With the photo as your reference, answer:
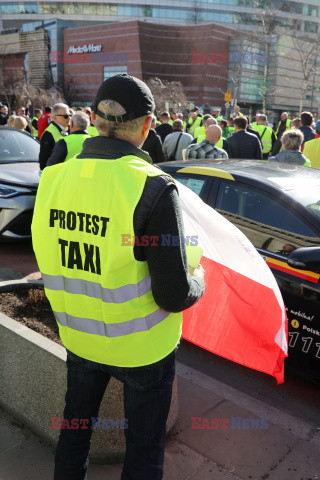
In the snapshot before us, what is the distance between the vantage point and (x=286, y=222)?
3.47 m

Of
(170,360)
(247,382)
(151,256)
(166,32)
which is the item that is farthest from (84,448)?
(166,32)

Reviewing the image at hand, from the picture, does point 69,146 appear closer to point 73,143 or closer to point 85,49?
point 73,143

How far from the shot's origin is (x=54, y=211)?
69.1 inches

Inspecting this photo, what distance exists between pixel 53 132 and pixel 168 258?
5441 millimetres

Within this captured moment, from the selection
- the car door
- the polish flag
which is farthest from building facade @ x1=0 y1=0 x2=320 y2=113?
the polish flag

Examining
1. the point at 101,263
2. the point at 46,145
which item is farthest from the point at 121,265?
the point at 46,145

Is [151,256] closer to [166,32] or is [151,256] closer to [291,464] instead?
[291,464]

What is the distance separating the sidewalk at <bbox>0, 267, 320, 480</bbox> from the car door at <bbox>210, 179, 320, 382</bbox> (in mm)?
468

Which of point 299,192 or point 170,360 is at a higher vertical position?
point 299,192

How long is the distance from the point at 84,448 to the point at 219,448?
1093mm

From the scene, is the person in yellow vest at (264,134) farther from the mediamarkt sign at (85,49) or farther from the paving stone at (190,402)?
the mediamarkt sign at (85,49)

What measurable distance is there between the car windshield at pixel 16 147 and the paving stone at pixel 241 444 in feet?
18.6

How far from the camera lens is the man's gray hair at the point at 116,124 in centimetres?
162

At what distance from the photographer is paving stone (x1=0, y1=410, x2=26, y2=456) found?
104 inches
